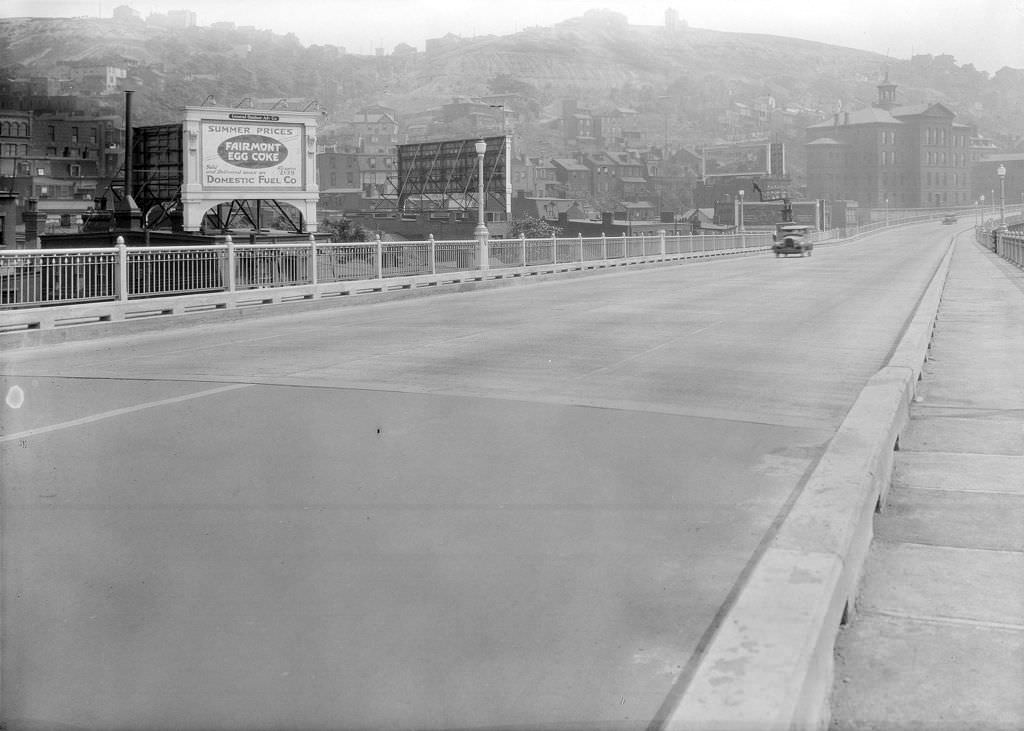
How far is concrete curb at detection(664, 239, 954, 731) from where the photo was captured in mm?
3209

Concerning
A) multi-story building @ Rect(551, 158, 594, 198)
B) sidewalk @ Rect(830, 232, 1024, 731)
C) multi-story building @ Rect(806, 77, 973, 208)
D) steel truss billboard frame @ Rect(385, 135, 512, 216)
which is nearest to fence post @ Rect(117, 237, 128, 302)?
sidewalk @ Rect(830, 232, 1024, 731)

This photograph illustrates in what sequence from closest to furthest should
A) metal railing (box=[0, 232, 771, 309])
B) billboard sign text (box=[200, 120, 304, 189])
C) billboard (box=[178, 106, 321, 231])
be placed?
metal railing (box=[0, 232, 771, 309])
billboard (box=[178, 106, 321, 231])
billboard sign text (box=[200, 120, 304, 189])

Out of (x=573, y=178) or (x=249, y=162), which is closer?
(x=249, y=162)

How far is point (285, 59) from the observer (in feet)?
27.2

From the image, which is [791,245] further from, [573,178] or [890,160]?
[890,160]

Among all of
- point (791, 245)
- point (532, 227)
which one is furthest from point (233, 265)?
point (532, 227)

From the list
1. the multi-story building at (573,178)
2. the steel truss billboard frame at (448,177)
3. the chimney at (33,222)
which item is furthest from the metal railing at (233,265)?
the multi-story building at (573,178)

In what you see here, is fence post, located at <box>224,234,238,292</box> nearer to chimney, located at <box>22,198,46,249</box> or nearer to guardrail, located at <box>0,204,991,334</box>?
guardrail, located at <box>0,204,991,334</box>

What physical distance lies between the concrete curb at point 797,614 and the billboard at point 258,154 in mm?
55912

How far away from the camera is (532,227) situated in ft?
375

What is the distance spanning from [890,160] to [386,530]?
197876mm

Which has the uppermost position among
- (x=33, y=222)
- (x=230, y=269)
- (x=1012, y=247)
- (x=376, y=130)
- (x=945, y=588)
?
(x=376, y=130)

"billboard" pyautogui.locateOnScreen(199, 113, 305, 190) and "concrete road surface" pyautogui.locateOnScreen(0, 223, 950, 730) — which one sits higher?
"billboard" pyautogui.locateOnScreen(199, 113, 305, 190)

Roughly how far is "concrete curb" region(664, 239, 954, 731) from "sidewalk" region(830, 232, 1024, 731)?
139mm
